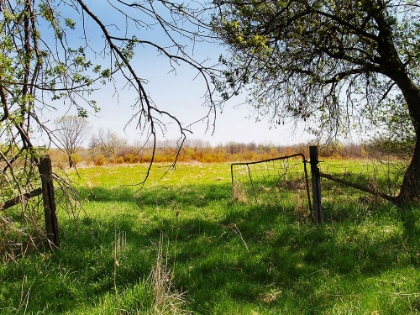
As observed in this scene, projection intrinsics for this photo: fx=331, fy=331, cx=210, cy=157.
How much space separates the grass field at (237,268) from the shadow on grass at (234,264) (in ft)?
0.04

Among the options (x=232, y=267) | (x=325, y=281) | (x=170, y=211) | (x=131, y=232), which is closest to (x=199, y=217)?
(x=170, y=211)

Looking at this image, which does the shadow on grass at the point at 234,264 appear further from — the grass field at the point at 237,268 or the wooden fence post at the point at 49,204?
the wooden fence post at the point at 49,204

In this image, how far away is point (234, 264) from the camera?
456cm

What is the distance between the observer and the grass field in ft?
11.1

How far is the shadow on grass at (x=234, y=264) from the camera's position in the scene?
11.9 feet

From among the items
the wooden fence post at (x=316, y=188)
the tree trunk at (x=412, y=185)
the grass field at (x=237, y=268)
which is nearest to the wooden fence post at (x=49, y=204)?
the grass field at (x=237, y=268)

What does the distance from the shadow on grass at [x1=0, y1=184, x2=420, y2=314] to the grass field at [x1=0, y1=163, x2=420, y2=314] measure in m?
0.01

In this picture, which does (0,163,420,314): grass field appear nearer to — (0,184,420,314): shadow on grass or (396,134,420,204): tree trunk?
(0,184,420,314): shadow on grass

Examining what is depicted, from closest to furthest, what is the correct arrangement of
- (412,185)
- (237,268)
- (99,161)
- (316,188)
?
(237,268) < (316,188) < (412,185) < (99,161)

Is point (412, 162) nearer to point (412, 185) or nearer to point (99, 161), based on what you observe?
point (412, 185)

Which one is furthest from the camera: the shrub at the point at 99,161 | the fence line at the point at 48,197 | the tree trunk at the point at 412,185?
the shrub at the point at 99,161

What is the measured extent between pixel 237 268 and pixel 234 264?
122mm

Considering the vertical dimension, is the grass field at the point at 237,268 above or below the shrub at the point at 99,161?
below

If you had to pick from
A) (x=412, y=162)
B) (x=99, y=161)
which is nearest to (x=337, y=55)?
(x=412, y=162)
